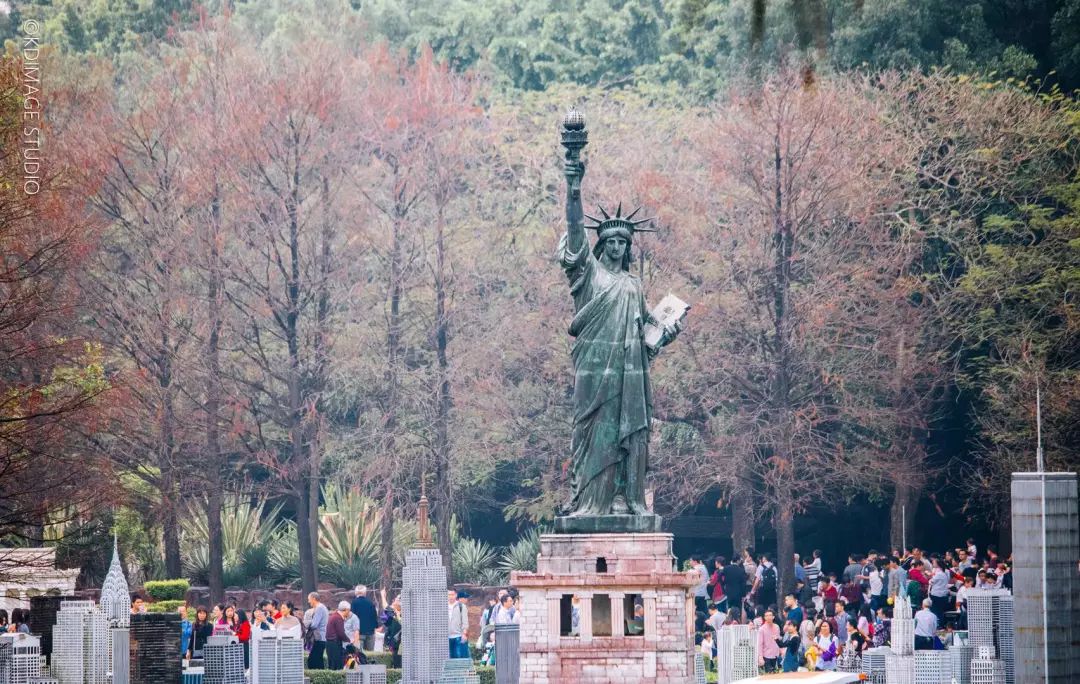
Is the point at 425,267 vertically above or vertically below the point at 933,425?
above

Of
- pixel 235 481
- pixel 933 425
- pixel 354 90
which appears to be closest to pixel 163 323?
pixel 235 481

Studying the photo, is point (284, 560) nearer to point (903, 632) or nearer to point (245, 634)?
point (245, 634)

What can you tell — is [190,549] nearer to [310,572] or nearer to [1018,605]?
[310,572]

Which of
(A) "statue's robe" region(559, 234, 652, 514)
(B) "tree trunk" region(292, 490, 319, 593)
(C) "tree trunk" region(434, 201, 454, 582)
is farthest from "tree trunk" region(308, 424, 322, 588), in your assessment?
(A) "statue's robe" region(559, 234, 652, 514)

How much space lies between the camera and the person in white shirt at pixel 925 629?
37531 millimetres

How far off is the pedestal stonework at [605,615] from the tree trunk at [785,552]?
59.0 ft

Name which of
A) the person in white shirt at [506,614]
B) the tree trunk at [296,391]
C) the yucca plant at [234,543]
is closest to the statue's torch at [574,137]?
the person in white shirt at [506,614]

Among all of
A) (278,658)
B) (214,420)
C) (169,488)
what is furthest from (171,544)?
(278,658)

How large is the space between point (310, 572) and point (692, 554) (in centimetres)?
1010

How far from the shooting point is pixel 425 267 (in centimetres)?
5378

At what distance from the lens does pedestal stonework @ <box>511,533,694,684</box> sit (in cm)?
2850

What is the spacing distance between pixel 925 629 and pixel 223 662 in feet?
37.0

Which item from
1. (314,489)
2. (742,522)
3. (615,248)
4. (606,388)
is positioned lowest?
(742,522)

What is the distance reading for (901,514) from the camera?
49.9 meters
